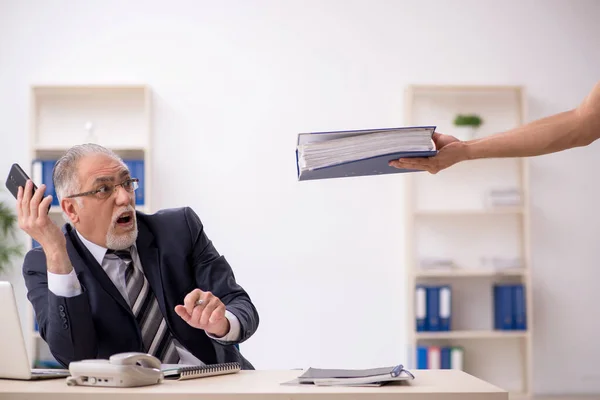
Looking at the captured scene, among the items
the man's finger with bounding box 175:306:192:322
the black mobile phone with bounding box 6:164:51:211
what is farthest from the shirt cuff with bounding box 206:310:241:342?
the black mobile phone with bounding box 6:164:51:211

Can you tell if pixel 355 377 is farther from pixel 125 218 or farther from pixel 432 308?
pixel 432 308

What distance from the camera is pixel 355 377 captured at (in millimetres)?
1752

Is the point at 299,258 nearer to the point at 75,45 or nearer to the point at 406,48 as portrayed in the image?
the point at 406,48

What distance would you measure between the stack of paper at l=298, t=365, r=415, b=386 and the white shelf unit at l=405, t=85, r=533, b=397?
3.70 m

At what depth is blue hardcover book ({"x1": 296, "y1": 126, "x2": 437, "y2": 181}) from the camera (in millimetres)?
1881

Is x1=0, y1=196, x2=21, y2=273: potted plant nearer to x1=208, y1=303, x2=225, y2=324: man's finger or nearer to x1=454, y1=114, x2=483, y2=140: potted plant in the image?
x1=454, y1=114, x2=483, y2=140: potted plant

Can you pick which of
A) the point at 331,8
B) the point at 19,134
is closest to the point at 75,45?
the point at 19,134

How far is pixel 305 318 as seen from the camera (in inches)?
214

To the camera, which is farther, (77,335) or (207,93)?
(207,93)

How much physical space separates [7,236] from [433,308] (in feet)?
9.76

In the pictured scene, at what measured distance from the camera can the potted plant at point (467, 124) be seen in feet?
17.3

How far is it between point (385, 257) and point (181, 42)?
2.11 metres

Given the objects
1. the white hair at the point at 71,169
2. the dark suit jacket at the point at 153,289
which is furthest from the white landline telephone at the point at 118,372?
the white hair at the point at 71,169

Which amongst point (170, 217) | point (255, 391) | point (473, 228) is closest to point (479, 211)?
point (473, 228)
